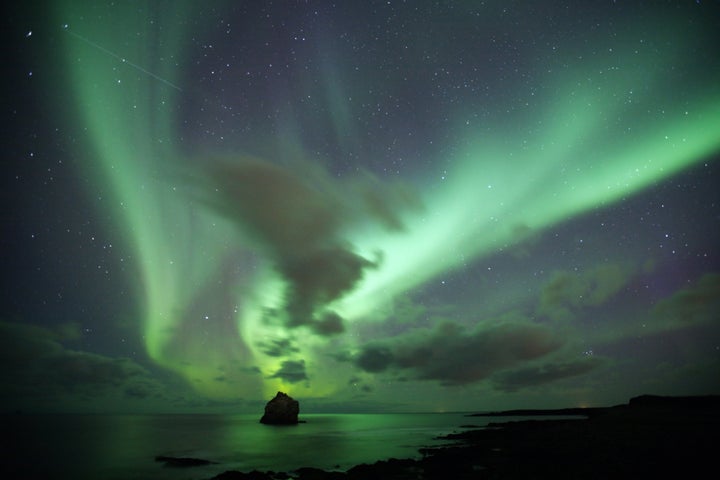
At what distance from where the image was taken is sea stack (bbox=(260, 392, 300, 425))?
126 meters

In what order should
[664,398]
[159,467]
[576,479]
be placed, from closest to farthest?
[576,479] → [159,467] → [664,398]

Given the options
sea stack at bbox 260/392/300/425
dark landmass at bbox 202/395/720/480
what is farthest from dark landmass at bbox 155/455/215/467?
sea stack at bbox 260/392/300/425

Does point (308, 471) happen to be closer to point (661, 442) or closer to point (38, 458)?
point (661, 442)

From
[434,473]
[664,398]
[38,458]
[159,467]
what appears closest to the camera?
[434,473]

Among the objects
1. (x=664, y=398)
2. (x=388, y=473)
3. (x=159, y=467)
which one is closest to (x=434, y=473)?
(x=388, y=473)

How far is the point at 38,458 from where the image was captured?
4688 centimetres

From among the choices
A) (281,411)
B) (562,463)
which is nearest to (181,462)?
(562,463)

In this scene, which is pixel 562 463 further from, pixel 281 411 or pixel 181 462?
pixel 281 411

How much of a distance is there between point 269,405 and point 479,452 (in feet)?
353

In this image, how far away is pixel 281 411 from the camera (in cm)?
12594

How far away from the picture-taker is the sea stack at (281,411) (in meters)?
126

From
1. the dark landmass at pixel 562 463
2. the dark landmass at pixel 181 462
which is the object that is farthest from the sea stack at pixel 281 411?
the dark landmass at pixel 562 463

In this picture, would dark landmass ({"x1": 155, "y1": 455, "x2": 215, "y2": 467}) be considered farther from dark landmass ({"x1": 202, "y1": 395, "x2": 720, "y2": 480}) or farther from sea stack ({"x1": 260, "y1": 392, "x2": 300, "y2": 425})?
sea stack ({"x1": 260, "y1": 392, "x2": 300, "y2": 425})

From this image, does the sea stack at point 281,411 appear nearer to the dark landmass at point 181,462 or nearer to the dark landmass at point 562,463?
the dark landmass at point 181,462
